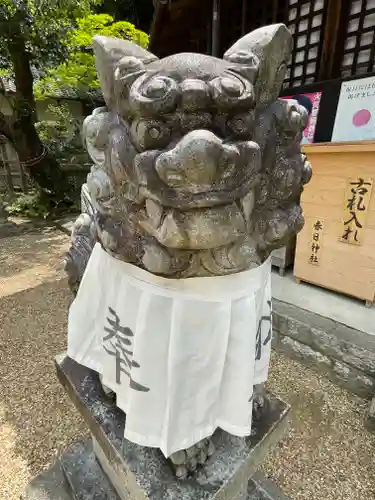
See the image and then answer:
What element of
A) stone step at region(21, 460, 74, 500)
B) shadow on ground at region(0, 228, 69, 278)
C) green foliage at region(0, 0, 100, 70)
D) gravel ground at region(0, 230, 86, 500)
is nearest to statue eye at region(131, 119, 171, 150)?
stone step at region(21, 460, 74, 500)

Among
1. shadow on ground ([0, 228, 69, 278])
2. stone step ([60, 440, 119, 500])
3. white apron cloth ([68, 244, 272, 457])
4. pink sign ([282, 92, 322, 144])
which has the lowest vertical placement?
shadow on ground ([0, 228, 69, 278])

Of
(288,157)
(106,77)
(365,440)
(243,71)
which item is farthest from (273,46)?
(365,440)

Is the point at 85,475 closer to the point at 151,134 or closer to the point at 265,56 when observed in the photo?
the point at 151,134

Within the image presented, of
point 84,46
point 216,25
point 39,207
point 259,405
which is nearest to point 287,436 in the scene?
point 259,405

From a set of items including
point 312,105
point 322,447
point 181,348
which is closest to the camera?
point 181,348

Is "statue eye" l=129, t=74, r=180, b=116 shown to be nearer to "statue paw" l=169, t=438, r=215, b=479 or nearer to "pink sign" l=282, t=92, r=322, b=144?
"statue paw" l=169, t=438, r=215, b=479

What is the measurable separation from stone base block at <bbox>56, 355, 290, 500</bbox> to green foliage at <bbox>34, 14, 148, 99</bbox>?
17.8 ft

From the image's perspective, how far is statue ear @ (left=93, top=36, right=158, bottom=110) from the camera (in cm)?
65

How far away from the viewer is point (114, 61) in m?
0.66

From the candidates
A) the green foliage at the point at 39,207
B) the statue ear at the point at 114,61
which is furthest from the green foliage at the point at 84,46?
the statue ear at the point at 114,61

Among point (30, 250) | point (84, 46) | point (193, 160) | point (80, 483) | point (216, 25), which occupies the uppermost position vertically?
point (84, 46)

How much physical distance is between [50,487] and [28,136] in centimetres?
642

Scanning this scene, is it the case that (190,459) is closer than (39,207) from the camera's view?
Yes

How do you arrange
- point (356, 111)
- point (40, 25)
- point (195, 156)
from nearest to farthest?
point (195, 156) → point (356, 111) → point (40, 25)
